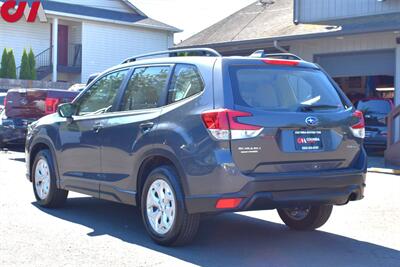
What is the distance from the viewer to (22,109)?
1591 centimetres

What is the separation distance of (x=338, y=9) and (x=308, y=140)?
13059 mm

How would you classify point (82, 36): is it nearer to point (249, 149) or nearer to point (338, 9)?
point (338, 9)

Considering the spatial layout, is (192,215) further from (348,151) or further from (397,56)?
(397,56)

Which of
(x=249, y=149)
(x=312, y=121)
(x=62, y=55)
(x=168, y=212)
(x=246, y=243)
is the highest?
(x=62, y=55)

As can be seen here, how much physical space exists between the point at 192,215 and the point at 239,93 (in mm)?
1227

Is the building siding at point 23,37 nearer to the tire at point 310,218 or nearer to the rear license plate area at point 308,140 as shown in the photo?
the tire at point 310,218

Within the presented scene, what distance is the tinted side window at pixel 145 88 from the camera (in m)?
6.68

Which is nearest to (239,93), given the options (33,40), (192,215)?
(192,215)

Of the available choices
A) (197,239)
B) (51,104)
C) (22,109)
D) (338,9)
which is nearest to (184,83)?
(197,239)

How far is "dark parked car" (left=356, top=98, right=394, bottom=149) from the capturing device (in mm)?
16594

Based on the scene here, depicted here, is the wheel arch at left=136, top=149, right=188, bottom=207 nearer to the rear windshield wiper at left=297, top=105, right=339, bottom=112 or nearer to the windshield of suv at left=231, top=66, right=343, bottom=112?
Result: the windshield of suv at left=231, top=66, right=343, bottom=112

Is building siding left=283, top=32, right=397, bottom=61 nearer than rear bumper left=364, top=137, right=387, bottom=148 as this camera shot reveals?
No

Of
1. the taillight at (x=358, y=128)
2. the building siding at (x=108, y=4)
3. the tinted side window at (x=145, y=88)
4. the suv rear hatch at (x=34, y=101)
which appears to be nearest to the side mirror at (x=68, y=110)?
the tinted side window at (x=145, y=88)

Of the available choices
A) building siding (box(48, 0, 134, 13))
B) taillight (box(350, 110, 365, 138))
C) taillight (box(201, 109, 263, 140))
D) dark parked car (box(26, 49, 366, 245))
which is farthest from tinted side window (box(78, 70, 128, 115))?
building siding (box(48, 0, 134, 13))
